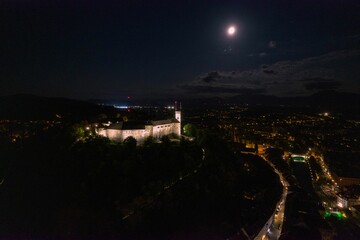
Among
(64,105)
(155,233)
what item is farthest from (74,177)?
(64,105)

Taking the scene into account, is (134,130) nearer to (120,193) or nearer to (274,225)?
(120,193)

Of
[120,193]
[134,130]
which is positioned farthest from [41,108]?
[120,193]

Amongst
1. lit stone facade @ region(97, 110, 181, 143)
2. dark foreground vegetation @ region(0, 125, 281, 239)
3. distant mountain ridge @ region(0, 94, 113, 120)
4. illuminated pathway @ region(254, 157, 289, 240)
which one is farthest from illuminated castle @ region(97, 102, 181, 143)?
distant mountain ridge @ region(0, 94, 113, 120)

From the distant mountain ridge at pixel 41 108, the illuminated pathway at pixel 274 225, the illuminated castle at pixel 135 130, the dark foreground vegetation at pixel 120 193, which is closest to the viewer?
the dark foreground vegetation at pixel 120 193

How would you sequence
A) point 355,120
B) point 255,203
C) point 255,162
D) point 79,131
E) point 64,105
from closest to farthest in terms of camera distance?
point 255,203, point 79,131, point 255,162, point 64,105, point 355,120

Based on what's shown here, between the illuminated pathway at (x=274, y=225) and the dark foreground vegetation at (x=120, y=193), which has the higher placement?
the dark foreground vegetation at (x=120, y=193)

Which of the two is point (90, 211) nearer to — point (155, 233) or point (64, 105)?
point (155, 233)

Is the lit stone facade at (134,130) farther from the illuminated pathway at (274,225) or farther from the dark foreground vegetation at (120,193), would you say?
the illuminated pathway at (274,225)

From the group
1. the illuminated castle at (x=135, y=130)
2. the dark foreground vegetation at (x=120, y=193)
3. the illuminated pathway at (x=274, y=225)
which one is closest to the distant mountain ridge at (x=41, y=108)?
the illuminated castle at (x=135, y=130)

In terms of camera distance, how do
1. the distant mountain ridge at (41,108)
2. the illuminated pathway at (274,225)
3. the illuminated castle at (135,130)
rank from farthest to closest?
the distant mountain ridge at (41,108), the illuminated castle at (135,130), the illuminated pathway at (274,225)
